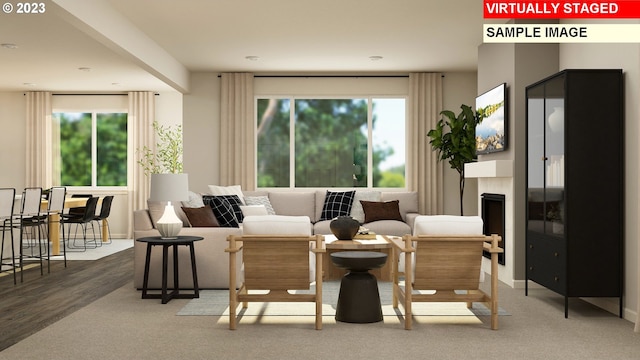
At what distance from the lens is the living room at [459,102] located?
5098 millimetres

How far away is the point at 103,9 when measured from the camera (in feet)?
20.7

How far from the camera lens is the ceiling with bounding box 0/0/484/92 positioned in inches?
255

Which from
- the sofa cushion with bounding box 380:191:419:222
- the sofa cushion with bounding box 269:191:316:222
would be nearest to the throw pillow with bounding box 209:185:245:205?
the sofa cushion with bounding box 269:191:316:222

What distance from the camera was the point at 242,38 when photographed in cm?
794

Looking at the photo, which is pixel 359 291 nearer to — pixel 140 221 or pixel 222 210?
pixel 140 221

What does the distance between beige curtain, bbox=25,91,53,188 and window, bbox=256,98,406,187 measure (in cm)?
434

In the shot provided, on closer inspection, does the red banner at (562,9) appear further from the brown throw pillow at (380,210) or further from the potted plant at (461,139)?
the brown throw pillow at (380,210)

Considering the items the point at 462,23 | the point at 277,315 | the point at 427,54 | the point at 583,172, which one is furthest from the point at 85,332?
the point at 427,54

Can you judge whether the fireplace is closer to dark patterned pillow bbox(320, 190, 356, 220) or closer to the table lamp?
dark patterned pillow bbox(320, 190, 356, 220)

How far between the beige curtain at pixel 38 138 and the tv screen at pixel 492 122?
7.94 metres

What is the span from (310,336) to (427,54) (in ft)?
17.3

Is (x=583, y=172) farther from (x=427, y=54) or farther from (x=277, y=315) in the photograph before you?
(x=427, y=54)

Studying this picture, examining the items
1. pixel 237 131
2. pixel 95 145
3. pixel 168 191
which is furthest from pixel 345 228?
pixel 95 145

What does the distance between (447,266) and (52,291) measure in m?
3.82
